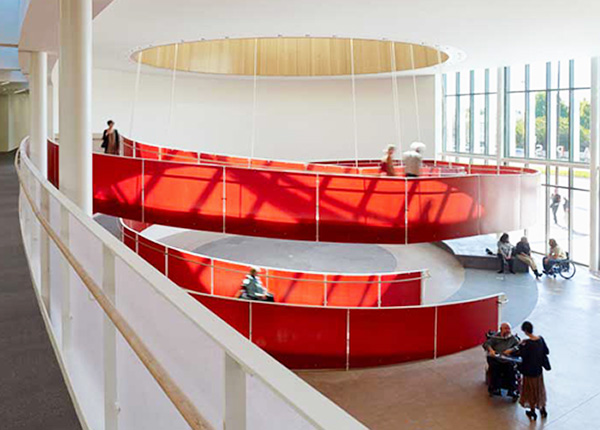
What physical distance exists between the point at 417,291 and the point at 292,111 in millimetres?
16244

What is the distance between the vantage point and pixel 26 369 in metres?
3.97

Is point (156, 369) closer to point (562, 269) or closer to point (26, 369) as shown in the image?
point (26, 369)

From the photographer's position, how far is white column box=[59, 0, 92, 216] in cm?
743

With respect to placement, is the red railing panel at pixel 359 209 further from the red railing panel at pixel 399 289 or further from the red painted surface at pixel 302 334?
the red railing panel at pixel 399 289

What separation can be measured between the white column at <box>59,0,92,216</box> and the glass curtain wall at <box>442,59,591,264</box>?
21.1 meters

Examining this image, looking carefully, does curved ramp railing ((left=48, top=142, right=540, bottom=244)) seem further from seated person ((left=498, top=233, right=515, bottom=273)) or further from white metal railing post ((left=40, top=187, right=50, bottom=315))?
seated person ((left=498, top=233, right=515, bottom=273))

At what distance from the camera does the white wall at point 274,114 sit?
28.2 meters

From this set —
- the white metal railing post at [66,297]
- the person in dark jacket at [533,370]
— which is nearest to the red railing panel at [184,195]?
the person in dark jacket at [533,370]

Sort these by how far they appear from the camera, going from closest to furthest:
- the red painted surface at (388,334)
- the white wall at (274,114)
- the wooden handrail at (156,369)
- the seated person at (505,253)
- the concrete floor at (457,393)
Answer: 1. the wooden handrail at (156,369)
2. the concrete floor at (457,393)
3. the red painted surface at (388,334)
4. the seated person at (505,253)
5. the white wall at (274,114)

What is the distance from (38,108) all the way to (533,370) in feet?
37.1

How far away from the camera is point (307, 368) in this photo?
46.5 ft

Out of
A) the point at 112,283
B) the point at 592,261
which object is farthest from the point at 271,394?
the point at 592,261

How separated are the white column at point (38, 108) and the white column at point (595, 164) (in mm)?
19480

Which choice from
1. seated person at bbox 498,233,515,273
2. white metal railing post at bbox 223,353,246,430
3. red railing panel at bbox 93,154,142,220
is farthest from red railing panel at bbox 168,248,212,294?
white metal railing post at bbox 223,353,246,430
